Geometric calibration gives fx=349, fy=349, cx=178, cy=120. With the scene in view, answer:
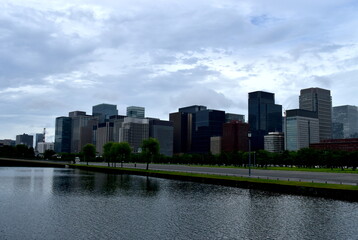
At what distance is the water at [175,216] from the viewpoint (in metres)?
35.1

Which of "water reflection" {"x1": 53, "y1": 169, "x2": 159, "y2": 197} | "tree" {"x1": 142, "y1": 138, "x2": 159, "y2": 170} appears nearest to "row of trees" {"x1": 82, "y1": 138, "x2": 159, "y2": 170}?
"tree" {"x1": 142, "y1": 138, "x2": 159, "y2": 170}

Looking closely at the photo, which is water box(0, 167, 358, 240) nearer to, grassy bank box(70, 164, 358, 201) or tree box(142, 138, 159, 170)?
grassy bank box(70, 164, 358, 201)

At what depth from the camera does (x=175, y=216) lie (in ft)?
144

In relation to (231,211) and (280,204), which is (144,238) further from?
(280,204)

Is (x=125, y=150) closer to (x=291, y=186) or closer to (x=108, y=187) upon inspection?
(x=108, y=187)

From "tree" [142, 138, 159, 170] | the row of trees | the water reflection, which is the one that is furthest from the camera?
the row of trees

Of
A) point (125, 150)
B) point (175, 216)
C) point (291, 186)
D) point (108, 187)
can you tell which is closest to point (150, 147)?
point (125, 150)

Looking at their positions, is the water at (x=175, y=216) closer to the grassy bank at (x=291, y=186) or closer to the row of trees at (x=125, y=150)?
the grassy bank at (x=291, y=186)

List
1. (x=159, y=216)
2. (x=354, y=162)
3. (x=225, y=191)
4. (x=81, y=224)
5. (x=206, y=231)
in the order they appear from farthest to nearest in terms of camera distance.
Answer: (x=354, y=162), (x=225, y=191), (x=159, y=216), (x=81, y=224), (x=206, y=231)

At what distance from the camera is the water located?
35.1m

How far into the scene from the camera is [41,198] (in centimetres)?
5931

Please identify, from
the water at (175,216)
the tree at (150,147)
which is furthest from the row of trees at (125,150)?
the water at (175,216)

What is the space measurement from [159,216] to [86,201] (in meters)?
17.3

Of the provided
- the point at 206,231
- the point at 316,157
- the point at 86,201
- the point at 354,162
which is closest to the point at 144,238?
the point at 206,231
